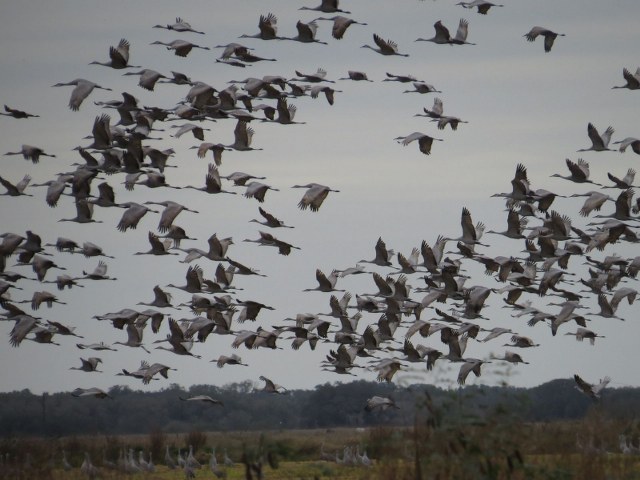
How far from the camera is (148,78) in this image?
106 feet

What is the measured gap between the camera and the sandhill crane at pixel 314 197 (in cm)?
3042

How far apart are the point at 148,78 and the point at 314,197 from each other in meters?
5.01

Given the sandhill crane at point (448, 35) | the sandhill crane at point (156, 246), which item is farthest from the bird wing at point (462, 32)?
the sandhill crane at point (156, 246)

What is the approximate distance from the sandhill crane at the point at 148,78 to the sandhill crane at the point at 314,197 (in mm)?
4456

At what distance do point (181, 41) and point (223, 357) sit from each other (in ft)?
27.6

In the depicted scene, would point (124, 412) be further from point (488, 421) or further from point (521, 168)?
point (488, 421)

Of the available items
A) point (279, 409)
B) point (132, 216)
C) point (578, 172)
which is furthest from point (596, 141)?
point (279, 409)

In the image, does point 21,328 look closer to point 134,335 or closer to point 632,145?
point 134,335

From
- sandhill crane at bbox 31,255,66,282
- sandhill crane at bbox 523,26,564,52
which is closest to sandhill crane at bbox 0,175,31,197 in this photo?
sandhill crane at bbox 31,255,66,282

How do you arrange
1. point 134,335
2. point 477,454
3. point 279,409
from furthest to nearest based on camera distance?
1. point 279,409
2. point 134,335
3. point 477,454

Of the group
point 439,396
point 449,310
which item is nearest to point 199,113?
point 449,310

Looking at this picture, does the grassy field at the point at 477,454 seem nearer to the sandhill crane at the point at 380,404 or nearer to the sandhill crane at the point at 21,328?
the sandhill crane at the point at 380,404

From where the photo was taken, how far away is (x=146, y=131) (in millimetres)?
33000

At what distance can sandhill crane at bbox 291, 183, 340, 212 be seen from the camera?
3042 centimetres
